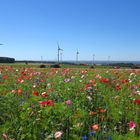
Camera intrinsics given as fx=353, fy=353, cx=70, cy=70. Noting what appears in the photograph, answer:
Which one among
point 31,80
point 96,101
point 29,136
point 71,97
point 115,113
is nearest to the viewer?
point 29,136

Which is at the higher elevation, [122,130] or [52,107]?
[52,107]

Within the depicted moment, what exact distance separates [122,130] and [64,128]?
0.97m

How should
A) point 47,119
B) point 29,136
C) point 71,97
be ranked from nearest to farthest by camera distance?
point 29,136 < point 47,119 < point 71,97

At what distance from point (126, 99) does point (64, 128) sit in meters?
2.30

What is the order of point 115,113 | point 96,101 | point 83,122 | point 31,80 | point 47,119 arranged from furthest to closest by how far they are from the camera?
point 31,80
point 96,101
point 115,113
point 83,122
point 47,119

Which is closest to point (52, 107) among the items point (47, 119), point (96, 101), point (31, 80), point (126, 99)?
point (47, 119)

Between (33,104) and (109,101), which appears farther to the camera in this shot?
(109,101)

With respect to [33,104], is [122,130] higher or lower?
lower

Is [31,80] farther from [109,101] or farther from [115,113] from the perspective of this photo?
[115,113]

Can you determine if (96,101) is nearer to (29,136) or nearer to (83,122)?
(83,122)

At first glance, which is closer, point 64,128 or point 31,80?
point 64,128

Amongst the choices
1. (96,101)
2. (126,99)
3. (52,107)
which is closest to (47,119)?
(52,107)

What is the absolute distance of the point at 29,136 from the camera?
4.38 metres

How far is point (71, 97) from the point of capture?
7.12m
